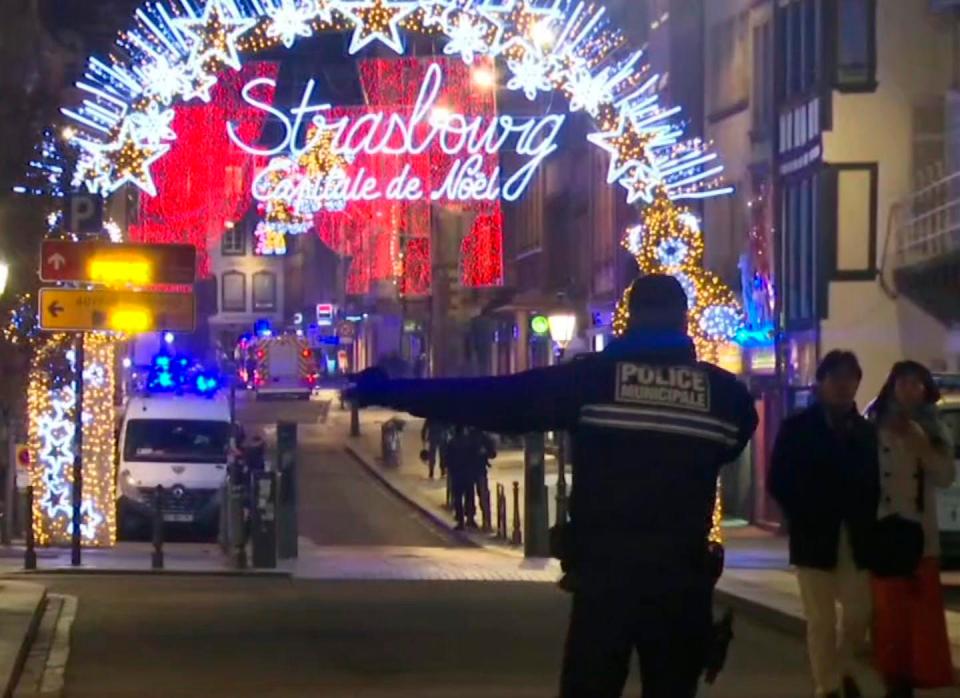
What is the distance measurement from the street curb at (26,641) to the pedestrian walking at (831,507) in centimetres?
463

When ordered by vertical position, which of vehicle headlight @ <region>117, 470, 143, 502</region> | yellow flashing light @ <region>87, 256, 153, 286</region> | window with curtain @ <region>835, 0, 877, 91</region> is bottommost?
vehicle headlight @ <region>117, 470, 143, 502</region>

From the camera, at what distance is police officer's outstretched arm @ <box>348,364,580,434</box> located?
727 cm

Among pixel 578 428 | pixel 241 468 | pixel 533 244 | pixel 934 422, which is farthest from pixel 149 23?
pixel 533 244

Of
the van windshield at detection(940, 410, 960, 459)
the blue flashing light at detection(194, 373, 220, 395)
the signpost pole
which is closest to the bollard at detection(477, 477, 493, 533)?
the blue flashing light at detection(194, 373, 220, 395)

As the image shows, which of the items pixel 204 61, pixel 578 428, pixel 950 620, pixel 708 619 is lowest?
pixel 950 620

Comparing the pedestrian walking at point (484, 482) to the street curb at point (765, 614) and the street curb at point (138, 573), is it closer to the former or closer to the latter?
the street curb at point (138, 573)

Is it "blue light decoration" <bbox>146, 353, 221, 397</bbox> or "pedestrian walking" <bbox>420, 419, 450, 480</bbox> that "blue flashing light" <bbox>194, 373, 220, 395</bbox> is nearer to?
"blue light decoration" <bbox>146, 353, 221, 397</bbox>

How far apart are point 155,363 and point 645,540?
3323cm

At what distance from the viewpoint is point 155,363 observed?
39781mm

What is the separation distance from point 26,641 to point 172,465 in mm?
17692

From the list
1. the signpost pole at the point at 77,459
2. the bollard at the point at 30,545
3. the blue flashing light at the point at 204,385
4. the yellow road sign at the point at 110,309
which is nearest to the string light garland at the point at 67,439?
the signpost pole at the point at 77,459

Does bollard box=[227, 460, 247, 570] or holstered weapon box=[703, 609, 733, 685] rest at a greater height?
holstered weapon box=[703, 609, 733, 685]

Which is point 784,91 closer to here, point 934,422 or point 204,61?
point 204,61

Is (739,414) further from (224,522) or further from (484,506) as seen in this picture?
(484,506)
